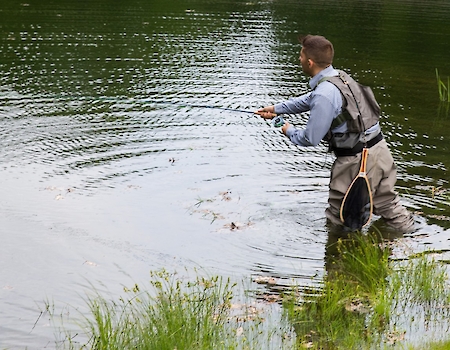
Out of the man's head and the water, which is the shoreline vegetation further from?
the man's head

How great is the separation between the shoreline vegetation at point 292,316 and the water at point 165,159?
0.43m

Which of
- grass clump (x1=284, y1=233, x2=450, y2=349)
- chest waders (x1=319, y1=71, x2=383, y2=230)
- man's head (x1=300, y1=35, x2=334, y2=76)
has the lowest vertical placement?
grass clump (x1=284, y1=233, x2=450, y2=349)

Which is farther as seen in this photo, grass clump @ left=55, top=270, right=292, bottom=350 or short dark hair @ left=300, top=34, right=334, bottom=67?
short dark hair @ left=300, top=34, right=334, bottom=67

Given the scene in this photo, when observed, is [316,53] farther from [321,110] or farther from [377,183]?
[377,183]

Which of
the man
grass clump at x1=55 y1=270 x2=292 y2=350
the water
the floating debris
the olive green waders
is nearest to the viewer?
Result: grass clump at x1=55 y1=270 x2=292 y2=350

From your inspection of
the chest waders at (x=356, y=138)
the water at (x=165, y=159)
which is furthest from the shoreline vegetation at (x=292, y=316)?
the chest waders at (x=356, y=138)

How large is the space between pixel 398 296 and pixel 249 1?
27050mm

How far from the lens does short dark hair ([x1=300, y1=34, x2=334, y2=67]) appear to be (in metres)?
7.21

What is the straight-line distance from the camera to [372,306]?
6188 millimetres

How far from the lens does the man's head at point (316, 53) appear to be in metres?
7.21

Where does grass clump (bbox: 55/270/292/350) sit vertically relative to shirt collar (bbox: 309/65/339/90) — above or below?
below

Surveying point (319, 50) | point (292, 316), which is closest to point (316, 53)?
point (319, 50)

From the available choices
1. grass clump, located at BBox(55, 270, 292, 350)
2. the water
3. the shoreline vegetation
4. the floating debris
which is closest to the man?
the water

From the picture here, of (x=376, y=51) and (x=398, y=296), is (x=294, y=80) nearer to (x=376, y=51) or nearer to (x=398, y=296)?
(x=376, y=51)
